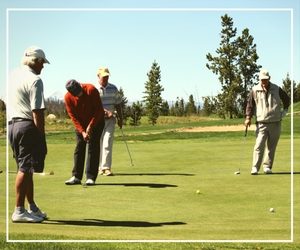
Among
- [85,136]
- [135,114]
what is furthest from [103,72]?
[135,114]

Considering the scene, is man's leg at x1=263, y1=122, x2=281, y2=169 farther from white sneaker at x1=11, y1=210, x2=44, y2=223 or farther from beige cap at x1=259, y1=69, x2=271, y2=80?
white sneaker at x1=11, y1=210, x2=44, y2=223

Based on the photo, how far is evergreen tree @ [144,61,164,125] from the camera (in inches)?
301

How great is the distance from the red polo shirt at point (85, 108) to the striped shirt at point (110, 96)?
2.52ft

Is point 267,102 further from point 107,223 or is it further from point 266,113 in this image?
point 107,223

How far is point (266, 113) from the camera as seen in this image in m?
11.3

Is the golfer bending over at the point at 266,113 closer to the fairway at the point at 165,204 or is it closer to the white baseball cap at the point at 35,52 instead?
the fairway at the point at 165,204

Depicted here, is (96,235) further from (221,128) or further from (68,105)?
(221,128)

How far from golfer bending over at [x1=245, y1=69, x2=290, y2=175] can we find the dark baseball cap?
4029 mm

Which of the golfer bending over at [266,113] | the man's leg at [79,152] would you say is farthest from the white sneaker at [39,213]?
the golfer bending over at [266,113]

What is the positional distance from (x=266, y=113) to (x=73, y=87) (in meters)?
5.44

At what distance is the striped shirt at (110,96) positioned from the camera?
329 inches

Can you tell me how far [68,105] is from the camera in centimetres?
675

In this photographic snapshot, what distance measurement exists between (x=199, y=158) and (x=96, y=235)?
761cm

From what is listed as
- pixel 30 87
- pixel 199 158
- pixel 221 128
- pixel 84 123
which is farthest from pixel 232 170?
pixel 221 128
